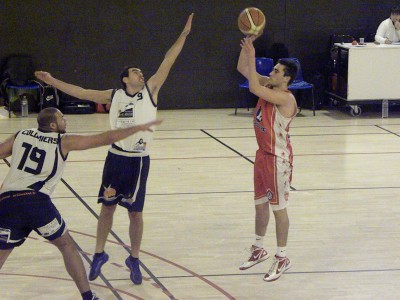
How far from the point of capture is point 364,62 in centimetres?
1641

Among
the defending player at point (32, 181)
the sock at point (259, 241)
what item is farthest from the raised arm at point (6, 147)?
the sock at point (259, 241)

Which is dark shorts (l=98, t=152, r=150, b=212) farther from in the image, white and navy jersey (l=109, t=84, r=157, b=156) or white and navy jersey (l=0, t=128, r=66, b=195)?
white and navy jersey (l=0, t=128, r=66, b=195)

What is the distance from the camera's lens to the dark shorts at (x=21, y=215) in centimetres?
634

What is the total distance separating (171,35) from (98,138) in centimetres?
1177

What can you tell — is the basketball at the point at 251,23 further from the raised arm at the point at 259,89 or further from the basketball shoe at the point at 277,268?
the basketball shoe at the point at 277,268

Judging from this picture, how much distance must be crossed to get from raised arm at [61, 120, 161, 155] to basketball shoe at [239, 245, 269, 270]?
7.69 ft

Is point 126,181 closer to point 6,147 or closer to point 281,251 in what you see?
point 6,147

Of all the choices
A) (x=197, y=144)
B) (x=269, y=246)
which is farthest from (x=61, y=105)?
(x=269, y=246)

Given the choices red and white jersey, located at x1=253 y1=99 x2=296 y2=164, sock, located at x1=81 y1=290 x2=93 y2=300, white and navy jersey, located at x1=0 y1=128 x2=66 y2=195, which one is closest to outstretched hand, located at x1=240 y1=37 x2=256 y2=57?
red and white jersey, located at x1=253 y1=99 x2=296 y2=164

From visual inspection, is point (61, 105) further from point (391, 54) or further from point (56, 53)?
point (391, 54)

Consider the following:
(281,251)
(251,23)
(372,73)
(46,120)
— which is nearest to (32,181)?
(46,120)

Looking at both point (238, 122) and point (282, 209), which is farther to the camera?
point (238, 122)

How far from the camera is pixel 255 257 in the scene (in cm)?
800

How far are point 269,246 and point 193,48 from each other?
9.55 m
